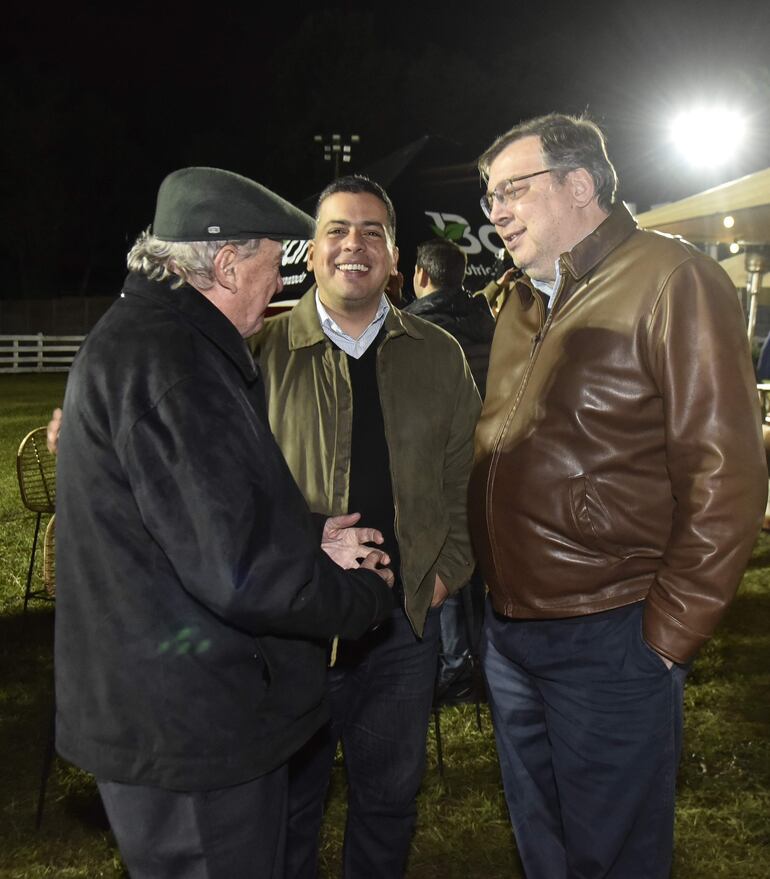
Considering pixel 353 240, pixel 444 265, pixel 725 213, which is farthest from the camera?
pixel 725 213

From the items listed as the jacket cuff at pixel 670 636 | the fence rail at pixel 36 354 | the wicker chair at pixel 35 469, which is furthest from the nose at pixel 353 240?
the fence rail at pixel 36 354

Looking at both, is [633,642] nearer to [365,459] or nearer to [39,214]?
[365,459]

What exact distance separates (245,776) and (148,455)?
2.32ft

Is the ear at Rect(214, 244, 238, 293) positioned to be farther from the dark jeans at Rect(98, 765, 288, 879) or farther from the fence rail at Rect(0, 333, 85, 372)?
the fence rail at Rect(0, 333, 85, 372)

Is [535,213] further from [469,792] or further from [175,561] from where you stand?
[469,792]

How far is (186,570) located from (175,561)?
1.1 inches

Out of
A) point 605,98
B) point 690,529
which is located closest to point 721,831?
point 690,529

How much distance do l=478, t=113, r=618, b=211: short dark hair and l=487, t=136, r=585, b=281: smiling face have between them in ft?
0.07

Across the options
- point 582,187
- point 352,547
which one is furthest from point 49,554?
point 582,187

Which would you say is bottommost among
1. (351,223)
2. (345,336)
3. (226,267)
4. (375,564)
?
(375,564)

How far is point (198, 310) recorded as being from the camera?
190 cm

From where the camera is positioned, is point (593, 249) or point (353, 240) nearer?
point (593, 249)

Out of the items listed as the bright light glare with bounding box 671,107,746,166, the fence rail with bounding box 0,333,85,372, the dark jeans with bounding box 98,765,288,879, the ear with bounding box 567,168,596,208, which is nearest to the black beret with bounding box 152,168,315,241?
the ear with bounding box 567,168,596,208

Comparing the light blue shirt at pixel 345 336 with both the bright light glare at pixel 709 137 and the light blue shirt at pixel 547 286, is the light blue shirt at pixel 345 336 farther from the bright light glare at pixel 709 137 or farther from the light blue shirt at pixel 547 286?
the bright light glare at pixel 709 137
